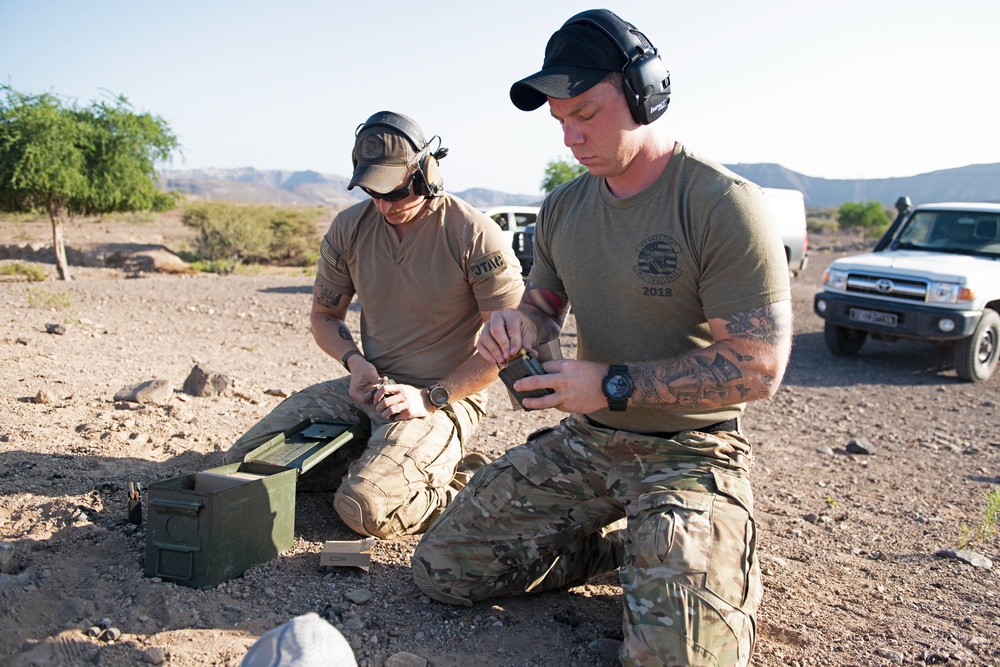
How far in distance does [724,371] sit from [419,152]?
6.42 ft

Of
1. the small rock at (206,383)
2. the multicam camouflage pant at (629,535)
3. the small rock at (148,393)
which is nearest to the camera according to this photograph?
the multicam camouflage pant at (629,535)

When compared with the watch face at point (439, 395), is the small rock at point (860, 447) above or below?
below

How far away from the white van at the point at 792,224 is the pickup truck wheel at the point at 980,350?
25.0ft

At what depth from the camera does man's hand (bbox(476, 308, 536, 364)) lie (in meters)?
Result: 3.01

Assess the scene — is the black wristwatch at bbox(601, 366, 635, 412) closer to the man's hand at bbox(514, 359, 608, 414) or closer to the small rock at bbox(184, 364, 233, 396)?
the man's hand at bbox(514, 359, 608, 414)

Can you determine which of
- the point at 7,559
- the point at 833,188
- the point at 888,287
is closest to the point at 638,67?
the point at 7,559

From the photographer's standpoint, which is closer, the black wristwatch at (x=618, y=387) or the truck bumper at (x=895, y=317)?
the black wristwatch at (x=618, y=387)

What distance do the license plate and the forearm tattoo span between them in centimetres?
691

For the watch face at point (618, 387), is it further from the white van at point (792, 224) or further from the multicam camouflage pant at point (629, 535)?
the white van at point (792, 224)

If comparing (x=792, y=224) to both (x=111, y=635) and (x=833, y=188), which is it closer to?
(x=111, y=635)

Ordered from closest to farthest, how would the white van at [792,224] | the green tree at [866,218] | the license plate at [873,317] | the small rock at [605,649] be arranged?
1. the small rock at [605,649]
2. the license plate at [873,317]
3. the white van at [792,224]
4. the green tree at [866,218]

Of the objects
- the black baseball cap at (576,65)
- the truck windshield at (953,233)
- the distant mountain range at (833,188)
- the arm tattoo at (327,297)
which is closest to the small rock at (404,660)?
the black baseball cap at (576,65)

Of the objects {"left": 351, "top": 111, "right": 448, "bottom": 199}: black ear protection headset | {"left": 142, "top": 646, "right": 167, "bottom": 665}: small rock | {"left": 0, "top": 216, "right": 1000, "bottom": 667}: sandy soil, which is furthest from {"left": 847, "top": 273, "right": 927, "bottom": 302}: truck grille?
{"left": 142, "top": 646, "right": 167, "bottom": 665}: small rock

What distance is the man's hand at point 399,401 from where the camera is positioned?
3766 millimetres
